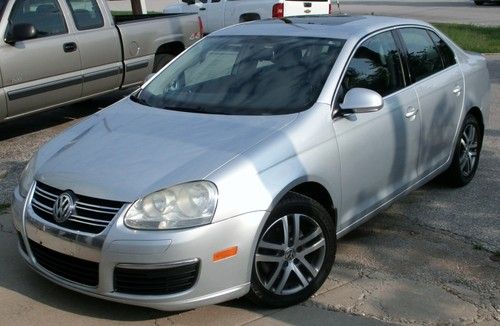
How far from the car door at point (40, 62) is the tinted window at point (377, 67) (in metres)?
4.19

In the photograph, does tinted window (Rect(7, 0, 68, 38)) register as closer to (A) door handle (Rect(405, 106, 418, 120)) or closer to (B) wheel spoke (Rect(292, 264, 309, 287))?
(A) door handle (Rect(405, 106, 418, 120))

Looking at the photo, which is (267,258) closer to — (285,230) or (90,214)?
(285,230)

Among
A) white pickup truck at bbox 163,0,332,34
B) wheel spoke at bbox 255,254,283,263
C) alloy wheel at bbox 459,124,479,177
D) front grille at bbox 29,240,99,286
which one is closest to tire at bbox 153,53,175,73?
alloy wheel at bbox 459,124,479,177

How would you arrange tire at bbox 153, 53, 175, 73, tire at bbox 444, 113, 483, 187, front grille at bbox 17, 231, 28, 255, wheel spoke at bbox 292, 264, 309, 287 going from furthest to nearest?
tire at bbox 153, 53, 175, 73, tire at bbox 444, 113, 483, 187, front grille at bbox 17, 231, 28, 255, wheel spoke at bbox 292, 264, 309, 287

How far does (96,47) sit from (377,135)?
4.85 meters

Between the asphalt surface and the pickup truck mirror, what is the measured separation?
6.80ft

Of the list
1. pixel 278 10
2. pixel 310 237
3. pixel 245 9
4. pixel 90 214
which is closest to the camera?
pixel 90 214

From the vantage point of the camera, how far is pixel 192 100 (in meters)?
4.65

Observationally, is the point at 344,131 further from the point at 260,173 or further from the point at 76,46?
the point at 76,46

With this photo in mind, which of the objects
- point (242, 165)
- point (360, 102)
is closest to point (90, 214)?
point (242, 165)

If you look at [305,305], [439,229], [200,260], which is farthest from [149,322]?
[439,229]

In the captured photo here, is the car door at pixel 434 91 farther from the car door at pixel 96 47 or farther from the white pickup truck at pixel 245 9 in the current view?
the white pickup truck at pixel 245 9

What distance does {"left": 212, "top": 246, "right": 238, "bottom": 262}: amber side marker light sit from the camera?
3.51m

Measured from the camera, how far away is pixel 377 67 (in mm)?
4883
